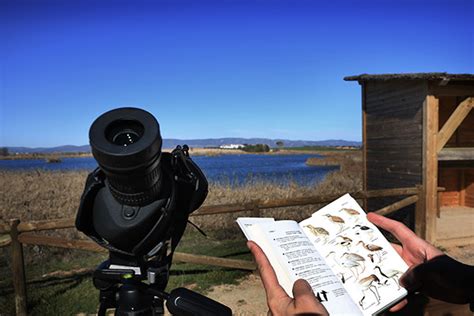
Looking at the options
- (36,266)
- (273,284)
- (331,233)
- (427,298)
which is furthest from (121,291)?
(36,266)

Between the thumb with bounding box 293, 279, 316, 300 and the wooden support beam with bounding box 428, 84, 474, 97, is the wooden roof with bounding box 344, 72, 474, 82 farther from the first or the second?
the thumb with bounding box 293, 279, 316, 300

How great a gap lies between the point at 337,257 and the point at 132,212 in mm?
775

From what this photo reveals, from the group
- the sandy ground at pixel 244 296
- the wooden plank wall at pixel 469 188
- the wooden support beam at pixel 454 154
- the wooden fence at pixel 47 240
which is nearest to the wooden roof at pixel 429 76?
the wooden support beam at pixel 454 154

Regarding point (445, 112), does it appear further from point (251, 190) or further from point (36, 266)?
point (36, 266)

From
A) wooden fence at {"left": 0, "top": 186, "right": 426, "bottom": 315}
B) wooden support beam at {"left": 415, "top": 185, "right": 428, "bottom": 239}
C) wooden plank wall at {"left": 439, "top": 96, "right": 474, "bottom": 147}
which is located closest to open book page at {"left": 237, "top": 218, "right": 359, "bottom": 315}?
wooden fence at {"left": 0, "top": 186, "right": 426, "bottom": 315}

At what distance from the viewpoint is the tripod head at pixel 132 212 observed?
4.31 feet

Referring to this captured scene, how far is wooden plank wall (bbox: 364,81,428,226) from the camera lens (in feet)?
25.1

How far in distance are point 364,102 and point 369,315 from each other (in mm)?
8963

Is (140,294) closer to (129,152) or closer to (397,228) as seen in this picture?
(129,152)

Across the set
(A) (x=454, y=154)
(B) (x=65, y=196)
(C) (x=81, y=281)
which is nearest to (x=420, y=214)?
(A) (x=454, y=154)

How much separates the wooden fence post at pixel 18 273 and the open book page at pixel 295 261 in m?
3.84

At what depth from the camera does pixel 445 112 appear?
10695mm

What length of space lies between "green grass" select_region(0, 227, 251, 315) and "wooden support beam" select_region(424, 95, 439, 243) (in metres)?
3.67

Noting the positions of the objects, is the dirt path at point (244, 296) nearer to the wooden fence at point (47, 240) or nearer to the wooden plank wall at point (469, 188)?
the wooden fence at point (47, 240)
